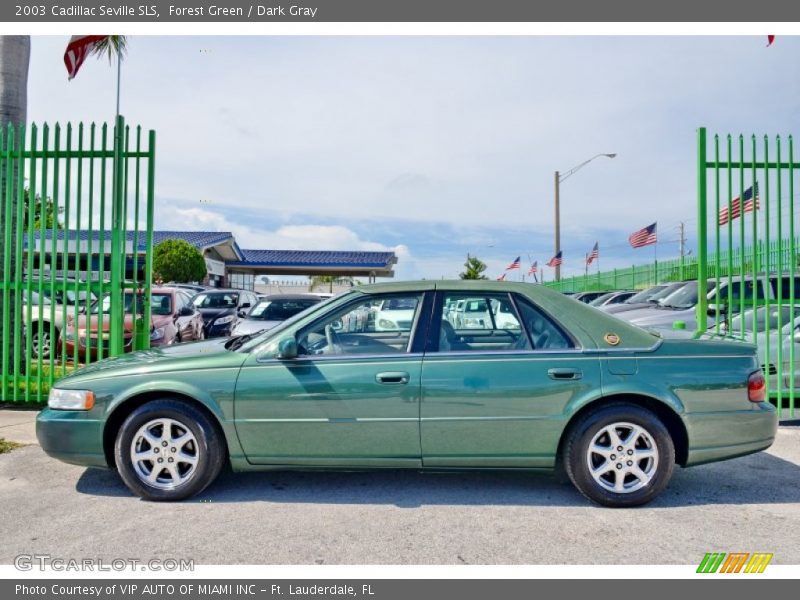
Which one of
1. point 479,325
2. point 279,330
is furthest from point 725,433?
point 279,330

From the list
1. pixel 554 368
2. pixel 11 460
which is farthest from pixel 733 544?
pixel 11 460

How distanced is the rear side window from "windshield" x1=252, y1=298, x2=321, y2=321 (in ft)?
23.1

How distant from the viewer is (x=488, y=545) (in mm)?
3422

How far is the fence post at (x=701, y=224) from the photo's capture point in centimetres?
646

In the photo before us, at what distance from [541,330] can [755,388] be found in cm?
148

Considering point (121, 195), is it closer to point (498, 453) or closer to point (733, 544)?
point (498, 453)

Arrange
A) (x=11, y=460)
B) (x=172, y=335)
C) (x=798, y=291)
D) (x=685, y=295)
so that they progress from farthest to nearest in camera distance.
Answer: (x=685, y=295) → (x=172, y=335) → (x=798, y=291) → (x=11, y=460)

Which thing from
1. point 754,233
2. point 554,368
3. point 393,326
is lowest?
point 554,368

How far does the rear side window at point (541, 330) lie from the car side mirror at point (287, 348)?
1594 mm

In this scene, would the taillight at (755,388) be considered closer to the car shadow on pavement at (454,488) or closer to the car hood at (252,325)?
the car shadow on pavement at (454,488)

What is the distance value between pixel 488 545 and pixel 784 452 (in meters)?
3.62

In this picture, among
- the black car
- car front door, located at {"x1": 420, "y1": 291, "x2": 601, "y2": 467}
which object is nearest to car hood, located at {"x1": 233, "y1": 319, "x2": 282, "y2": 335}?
the black car

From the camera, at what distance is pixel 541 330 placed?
13.6 feet

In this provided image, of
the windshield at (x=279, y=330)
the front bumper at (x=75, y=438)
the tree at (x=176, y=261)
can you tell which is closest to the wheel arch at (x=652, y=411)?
the windshield at (x=279, y=330)
